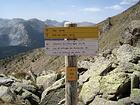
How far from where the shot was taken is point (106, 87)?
55.4 ft

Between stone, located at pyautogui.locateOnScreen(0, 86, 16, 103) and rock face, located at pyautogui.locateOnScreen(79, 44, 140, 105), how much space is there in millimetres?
4406

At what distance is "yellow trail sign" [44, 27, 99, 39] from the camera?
10.0m

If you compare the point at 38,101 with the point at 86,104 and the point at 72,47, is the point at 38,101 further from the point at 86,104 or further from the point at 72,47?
the point at 72,47

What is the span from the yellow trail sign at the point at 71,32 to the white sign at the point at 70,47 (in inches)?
6.2

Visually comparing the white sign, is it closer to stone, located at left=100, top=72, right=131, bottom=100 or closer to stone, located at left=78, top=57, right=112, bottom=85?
stone, located at left=100, top=72, right=131, bottom=100

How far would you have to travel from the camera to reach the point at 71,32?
10.1 meters

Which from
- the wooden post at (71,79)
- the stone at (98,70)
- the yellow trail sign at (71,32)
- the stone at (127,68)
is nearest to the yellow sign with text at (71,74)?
the wooden post at (71,79)

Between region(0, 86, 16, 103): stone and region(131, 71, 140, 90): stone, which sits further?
region(0, 86, 16, 103): stone

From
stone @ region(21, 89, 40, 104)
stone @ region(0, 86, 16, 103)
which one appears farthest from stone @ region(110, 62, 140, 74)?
stone @ region(0, 86, 16, 103)

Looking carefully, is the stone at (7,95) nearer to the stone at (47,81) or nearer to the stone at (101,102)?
the stone at (47,81)

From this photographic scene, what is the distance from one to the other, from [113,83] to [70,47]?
733 cm

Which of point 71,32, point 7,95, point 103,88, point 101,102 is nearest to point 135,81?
point 103,88

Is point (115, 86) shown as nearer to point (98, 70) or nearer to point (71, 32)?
point (98, 70)

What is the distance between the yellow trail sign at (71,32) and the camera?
10.0 meters
